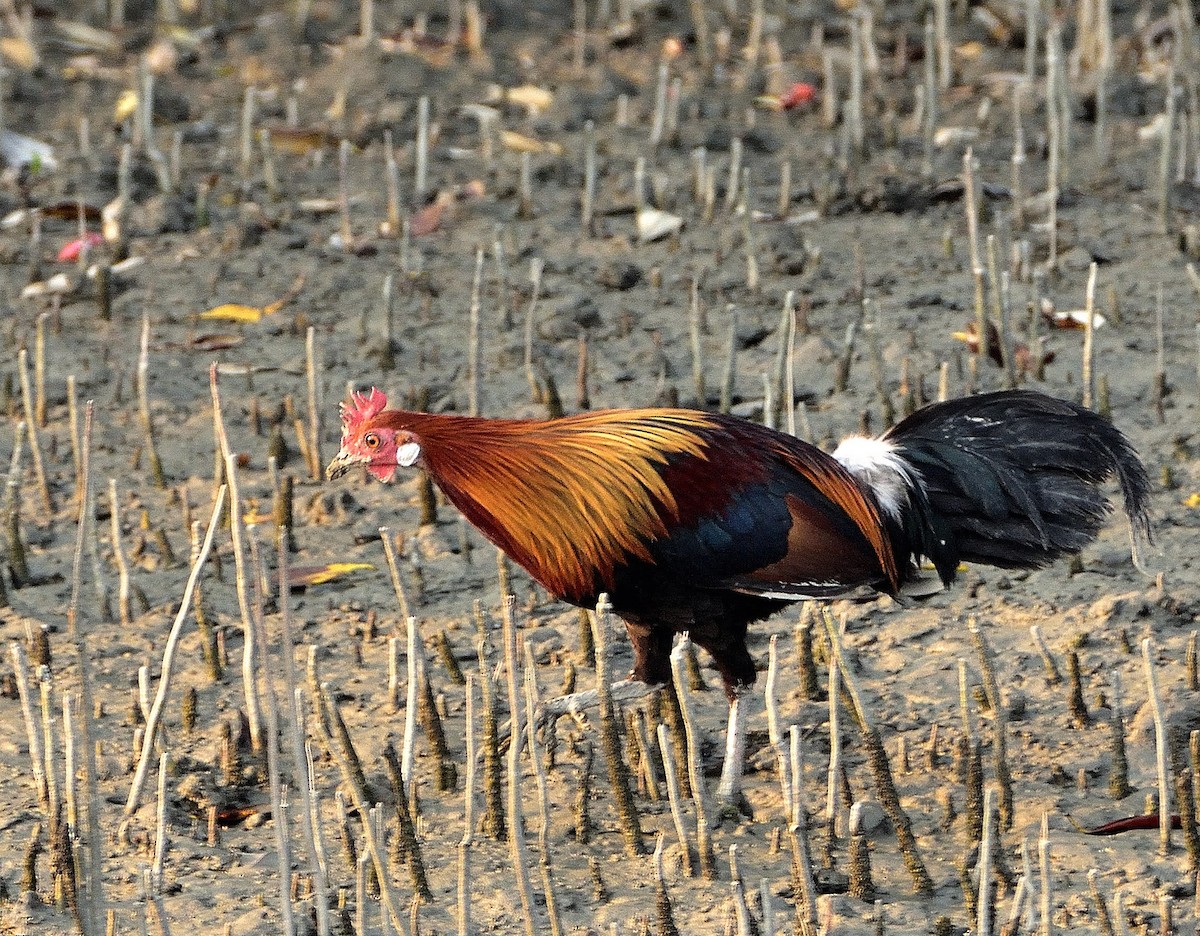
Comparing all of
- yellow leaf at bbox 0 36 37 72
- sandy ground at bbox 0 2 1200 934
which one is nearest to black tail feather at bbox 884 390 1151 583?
sandy ground at bbox 0 2 1200 934

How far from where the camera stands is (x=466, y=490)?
5.16 meters

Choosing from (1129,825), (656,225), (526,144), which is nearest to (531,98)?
(526,144)

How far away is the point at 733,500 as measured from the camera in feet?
16.9

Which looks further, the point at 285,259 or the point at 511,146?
the point at 511,146

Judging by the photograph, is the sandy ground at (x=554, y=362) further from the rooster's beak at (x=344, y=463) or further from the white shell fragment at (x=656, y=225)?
the rooster's beak at (x=344, y=463)

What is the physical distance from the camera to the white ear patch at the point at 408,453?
520cm

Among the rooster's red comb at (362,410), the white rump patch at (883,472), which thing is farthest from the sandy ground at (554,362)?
A: the rooster's red comb at (362,410)

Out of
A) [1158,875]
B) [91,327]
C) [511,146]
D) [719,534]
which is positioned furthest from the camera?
[511,146]

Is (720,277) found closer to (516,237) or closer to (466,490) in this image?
(516,237)

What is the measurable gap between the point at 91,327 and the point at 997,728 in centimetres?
492

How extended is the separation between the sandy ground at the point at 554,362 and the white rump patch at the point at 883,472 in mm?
640

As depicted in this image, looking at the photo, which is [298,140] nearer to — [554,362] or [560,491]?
[554,362]

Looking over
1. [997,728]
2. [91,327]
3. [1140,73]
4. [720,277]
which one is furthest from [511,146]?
[997,728]

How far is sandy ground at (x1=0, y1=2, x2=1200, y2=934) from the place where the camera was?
4.93 meters
